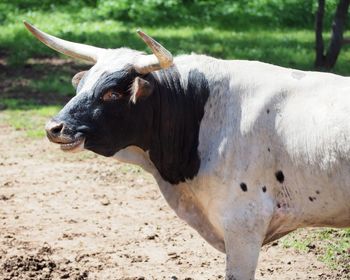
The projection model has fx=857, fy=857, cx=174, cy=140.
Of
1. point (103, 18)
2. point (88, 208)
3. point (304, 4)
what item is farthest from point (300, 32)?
point (88, 208)

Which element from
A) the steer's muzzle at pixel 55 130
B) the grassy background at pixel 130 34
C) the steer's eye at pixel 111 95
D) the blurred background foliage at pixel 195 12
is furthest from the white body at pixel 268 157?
the blurred background foliage at pixel 195 12

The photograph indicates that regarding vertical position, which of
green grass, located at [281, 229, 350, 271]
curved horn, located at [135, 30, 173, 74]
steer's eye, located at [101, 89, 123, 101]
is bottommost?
green grass, located at [281, 229, 350, 271]

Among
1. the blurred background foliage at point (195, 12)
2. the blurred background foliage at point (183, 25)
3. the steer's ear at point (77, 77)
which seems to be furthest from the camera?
the blurred background foliage at point (195, 12)

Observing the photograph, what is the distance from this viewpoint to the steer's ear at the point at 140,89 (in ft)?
A: 16.5

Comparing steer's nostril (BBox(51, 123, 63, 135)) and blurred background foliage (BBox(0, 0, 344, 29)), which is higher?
steer's nostril (BBox(51, 123, 63, 135))

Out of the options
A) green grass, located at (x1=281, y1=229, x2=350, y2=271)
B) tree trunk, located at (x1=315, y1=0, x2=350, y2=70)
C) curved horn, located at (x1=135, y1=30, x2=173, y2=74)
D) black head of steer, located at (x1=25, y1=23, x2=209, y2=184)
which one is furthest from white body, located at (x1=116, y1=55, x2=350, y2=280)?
tree trunk, located at (x1=315, y1=0, x2=350, y2=70)

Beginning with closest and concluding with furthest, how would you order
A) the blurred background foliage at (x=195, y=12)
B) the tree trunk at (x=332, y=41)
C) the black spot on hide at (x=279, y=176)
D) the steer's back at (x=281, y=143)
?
the steer's back at (x=281, y=143), the black spot on hide at (x=279, y=176), the tree trunk at (x=332, y=41), the blurred background foliage at (x=195, y=12)

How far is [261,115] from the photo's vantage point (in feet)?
16.4

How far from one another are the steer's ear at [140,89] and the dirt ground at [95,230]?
169cm

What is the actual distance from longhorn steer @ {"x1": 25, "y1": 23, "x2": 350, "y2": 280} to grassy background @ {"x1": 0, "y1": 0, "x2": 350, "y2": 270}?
5.30m

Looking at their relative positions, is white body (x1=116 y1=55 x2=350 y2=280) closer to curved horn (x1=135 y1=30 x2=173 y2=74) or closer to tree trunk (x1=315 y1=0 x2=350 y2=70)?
curved horn (x1=135 y1=30 x2=173 y2=74)

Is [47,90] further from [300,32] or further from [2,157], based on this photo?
[300,32]

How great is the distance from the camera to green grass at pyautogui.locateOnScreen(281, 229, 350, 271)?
6.43m

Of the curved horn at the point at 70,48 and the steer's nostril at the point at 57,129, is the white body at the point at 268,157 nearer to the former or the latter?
the curved horn at the point at 70,48
